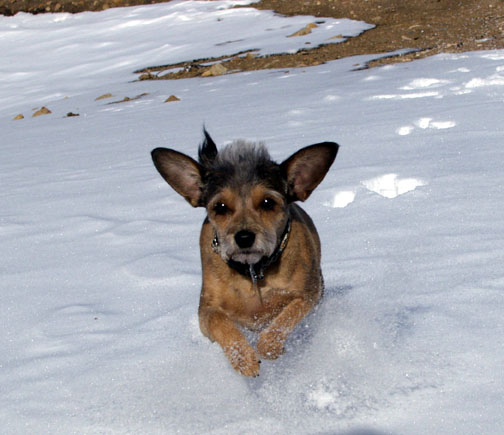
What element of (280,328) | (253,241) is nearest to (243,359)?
(280,328)

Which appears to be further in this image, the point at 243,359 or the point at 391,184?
the point at 391,184

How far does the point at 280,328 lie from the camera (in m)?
4.04

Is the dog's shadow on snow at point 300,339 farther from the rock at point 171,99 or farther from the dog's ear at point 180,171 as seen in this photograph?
the rock at point 171,99

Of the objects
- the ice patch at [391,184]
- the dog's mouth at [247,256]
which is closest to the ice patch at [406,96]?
the ice patch at [391,184]

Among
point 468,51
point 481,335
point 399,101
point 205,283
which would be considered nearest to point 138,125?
point 399,101

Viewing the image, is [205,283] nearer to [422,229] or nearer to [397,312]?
[397,312]

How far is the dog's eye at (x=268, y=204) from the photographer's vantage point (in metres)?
4.17

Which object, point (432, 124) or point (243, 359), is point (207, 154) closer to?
point (243, 359)

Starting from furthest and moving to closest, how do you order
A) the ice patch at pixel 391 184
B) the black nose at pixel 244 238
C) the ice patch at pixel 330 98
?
the ice patch at pixel 330 98 → the ice patch at pixel 391 184 → the black nose at pixel 244 238

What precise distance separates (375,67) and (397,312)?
33.8ft

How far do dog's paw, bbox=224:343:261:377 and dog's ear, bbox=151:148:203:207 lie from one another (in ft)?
3.35

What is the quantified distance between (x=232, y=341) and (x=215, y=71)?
46.7 feet

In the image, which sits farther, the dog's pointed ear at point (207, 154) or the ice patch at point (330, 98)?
the ice patch at point (330, 98)

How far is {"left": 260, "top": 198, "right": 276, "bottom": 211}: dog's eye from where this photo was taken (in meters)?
4.17
